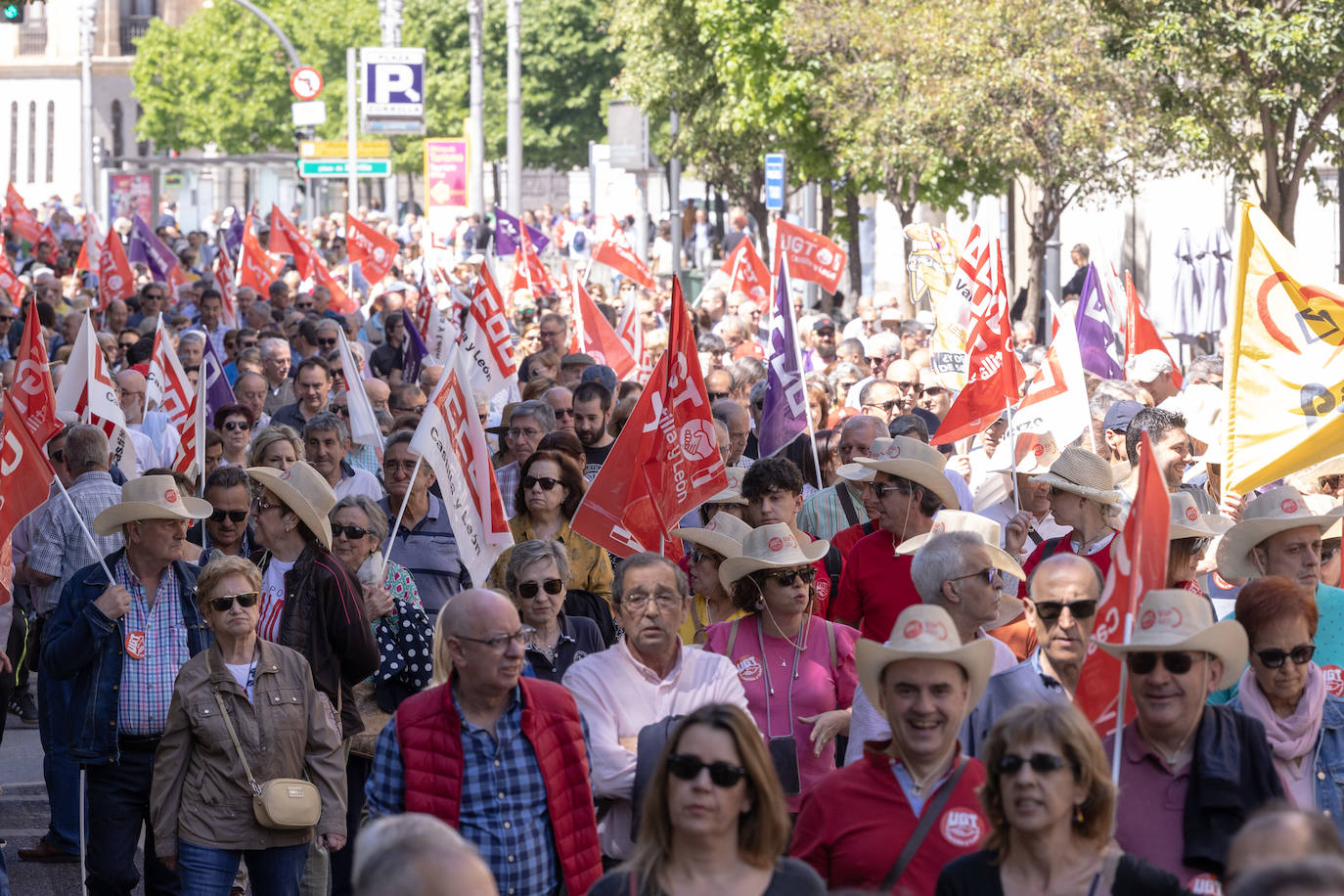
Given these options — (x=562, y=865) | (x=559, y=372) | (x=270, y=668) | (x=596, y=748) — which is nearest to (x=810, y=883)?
(x=562, y=865)

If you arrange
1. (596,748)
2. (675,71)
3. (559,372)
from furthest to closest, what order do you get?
(675,71)
(559,372)
(596,748)

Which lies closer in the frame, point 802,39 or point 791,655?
point 791,655

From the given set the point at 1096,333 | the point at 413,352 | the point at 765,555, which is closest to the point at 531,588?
the point at 765,555

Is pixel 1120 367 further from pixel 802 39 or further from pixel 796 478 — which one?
pixel 802 39

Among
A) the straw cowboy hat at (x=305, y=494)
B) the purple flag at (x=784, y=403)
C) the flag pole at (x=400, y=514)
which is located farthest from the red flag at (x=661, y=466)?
the purple flag at (x=784, y=403)

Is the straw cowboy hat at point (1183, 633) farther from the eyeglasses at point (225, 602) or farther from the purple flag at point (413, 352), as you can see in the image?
the purple flag at point (413, 352)

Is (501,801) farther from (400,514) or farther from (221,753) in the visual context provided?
(400,514)

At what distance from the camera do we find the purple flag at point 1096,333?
48.8 ft

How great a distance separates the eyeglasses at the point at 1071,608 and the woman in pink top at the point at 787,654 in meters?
0.79

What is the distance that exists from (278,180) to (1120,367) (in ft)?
133

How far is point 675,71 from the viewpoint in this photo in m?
35.0

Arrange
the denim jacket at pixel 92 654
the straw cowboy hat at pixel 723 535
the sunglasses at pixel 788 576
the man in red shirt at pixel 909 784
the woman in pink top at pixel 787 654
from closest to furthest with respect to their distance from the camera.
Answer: the man in red shirt at pixel 909 784 → the woman in pink top at pixel 787 654 → the sunglasses at pixel 788 576 → the denim jacket at pixel 92 654 → the straw cowboy hat at pixel 723 535

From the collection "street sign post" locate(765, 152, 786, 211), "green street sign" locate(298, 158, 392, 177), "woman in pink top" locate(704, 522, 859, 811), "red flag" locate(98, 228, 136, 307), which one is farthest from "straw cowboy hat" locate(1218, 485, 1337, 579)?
"green street sign" locate(298, 158, 392, 177)

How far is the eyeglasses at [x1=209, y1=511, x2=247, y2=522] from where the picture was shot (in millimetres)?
8039
